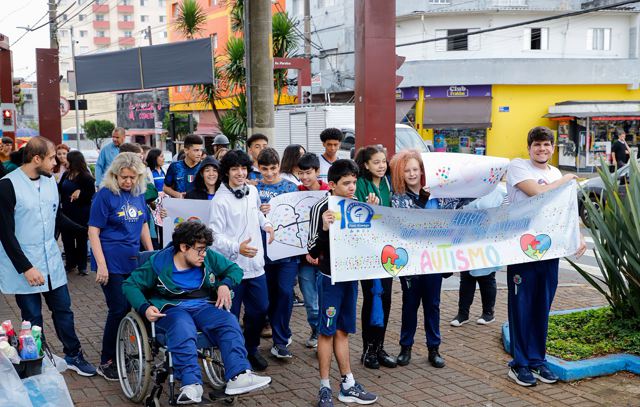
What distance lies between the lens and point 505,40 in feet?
113

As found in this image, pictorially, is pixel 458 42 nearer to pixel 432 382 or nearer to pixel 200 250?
pixel 432 382

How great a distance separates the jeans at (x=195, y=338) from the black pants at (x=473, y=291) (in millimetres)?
3122

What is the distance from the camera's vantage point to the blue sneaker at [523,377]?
5852 mm

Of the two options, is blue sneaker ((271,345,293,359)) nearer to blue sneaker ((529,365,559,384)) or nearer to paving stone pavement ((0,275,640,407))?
paving stone pavement ((0,275,640,407))

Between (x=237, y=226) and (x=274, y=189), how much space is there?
83 cm

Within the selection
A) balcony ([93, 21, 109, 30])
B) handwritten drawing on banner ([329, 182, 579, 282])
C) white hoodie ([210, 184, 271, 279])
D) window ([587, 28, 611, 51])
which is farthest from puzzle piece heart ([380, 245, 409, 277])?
balcony ([93, 21, 109, 30])

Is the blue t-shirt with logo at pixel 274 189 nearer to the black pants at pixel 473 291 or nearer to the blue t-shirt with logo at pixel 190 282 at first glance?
the blue t-shirt with logo at pixel 190 282

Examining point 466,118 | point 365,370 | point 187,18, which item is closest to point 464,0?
point 466,118

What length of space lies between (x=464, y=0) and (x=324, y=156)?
28942 mm

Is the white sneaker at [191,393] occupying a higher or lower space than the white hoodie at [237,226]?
lower

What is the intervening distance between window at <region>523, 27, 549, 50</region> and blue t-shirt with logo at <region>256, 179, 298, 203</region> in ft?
99.3

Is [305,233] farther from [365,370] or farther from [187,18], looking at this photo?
[187,18]

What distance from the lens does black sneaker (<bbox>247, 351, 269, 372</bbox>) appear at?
6.32 meters

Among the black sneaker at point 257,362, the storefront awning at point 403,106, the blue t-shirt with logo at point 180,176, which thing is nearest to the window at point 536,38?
the storefront awning at point 403,106
